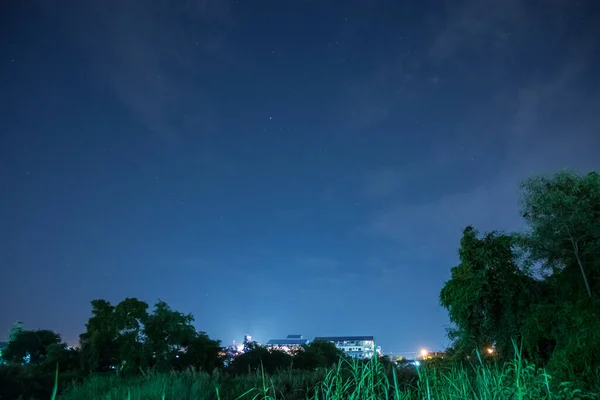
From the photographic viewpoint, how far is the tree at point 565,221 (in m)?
23.6

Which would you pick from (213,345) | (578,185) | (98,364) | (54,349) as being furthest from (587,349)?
(54,349)

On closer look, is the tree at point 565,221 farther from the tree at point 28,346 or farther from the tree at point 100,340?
the tree at point 28,346

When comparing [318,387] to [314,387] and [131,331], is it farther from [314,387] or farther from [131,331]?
[131,331]

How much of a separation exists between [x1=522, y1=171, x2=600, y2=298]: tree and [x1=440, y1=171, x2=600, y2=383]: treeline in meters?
0.05

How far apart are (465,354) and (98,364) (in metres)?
42.1

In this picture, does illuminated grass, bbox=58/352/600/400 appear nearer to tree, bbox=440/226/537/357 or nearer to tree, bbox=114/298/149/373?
tree, bbox=440/226/537/357

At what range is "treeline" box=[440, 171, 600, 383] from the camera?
22984 mm

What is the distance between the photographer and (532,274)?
26.0 meters

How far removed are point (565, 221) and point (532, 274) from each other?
3.90 metres

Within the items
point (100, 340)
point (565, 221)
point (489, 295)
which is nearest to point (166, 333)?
point (100, 340)

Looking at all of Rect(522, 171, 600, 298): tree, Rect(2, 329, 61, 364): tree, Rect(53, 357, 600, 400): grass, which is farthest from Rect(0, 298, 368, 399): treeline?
Rect(53, 357, 600, 400): grass

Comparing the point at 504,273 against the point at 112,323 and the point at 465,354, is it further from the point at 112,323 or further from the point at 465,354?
the point at 112,323

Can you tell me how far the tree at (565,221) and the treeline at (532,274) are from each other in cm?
5

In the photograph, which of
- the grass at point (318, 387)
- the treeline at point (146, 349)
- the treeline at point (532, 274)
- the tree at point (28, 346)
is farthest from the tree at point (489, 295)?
the tree at point (28, 346)
